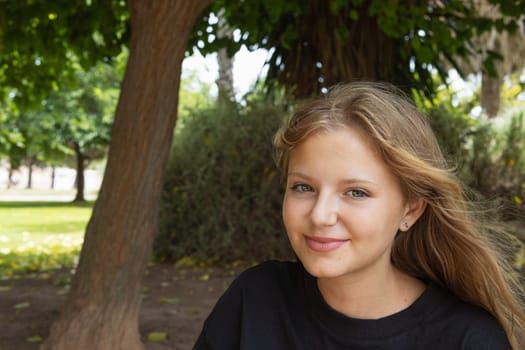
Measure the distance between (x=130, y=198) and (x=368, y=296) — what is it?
6.87 feet

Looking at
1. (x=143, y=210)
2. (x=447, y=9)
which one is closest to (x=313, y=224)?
(x=143, y=210)

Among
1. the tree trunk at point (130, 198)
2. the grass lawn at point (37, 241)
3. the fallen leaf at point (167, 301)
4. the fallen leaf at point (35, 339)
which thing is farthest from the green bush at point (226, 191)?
the tree trunk at point (130, 198)

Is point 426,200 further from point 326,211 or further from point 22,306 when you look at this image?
point 22,306

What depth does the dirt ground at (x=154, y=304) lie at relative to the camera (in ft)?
13.1

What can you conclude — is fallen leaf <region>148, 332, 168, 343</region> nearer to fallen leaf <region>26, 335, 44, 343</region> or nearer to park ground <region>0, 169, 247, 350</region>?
park ground <region>0, 169, 247, 350</region>

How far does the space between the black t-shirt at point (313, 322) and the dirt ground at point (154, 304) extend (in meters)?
2.23

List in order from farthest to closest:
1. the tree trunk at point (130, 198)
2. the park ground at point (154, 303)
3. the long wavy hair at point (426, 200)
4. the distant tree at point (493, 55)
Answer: the distant tree at point (493, 55) → the park ground at point (154, 303) → the tree trunk at point (130, 198) → the long wavy hair at point (426, 200)

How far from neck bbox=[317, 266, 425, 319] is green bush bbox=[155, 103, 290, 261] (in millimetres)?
5417

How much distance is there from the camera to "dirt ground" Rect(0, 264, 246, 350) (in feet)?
13.1

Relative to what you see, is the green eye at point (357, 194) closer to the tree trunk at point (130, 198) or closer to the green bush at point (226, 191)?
the tree trunk at point (130, 198)

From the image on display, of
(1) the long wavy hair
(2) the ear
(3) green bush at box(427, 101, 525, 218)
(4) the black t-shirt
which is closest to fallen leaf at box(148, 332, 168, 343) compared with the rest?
(4) the black t-shirt

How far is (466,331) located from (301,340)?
40 cm

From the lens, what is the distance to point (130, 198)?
3.42 meters

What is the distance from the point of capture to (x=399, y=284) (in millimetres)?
1633
